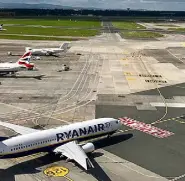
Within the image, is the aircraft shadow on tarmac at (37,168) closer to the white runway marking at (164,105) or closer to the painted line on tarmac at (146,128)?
the painted line on tarmac at (146,128)

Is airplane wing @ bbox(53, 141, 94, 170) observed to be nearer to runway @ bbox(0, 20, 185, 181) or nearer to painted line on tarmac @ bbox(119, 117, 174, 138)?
runway @ bbox(0, 20, 185, 181)

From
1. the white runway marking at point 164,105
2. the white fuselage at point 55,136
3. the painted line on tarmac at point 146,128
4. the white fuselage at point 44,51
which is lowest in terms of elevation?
the painted line on tarmac at point 146,128

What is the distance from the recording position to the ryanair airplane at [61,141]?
49750 millimetres

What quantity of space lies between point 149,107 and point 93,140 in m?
26.5

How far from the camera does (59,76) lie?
11844 centimetres

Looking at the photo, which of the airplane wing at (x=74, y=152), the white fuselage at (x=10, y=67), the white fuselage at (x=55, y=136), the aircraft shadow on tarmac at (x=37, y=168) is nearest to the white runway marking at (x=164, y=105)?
the white fuselage at (x=55, y=136)

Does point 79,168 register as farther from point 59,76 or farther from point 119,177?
point 59,76

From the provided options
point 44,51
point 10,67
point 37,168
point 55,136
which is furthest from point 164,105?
point 44,51

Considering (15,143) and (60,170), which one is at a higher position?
(15,143)

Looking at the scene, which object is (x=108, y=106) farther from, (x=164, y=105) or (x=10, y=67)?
(x=10, y=67)

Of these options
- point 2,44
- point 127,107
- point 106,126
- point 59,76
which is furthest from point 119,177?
point 2,44

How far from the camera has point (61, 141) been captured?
55594mm

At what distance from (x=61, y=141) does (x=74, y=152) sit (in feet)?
14.0

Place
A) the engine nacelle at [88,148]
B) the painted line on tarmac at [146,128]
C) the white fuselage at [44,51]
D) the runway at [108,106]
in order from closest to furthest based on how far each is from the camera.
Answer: the runway at [108,106] < the engine nacelle at [88,148] < the painted line on tarmac at [146,128] < the white fuselage at [44,51]
